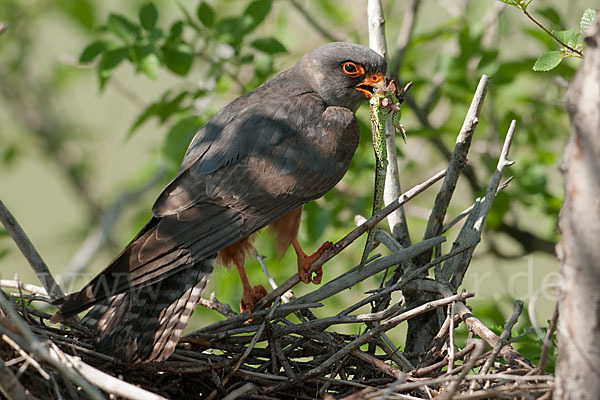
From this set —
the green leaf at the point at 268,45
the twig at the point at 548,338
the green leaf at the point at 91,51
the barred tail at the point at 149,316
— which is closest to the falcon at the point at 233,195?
the barred tail at the point at 149,316

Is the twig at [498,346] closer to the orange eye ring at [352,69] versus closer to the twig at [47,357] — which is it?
the twig at [47,357]

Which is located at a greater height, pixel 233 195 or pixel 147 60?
pixel 147 60

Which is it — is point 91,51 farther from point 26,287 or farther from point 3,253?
point 26,287

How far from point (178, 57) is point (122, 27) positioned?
1.29ft

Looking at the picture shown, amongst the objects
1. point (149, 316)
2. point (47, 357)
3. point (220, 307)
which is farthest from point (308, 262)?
point (47, 357)

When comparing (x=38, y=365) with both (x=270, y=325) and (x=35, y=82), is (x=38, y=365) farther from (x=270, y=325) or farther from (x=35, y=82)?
(x=35, y=82)

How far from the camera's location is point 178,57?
4758 millimetres

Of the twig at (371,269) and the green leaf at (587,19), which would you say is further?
the twig at (371,269)

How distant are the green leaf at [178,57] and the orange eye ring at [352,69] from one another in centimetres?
100

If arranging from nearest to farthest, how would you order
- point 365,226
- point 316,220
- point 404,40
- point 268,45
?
1. point 365,226
2. point 268,45
3. point 316,220
4. point 404,40

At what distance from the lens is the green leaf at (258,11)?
470 cm

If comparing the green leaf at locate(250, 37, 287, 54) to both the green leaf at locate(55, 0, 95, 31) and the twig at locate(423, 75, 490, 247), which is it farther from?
the green leaf at locate(55, 0, 95, 31)

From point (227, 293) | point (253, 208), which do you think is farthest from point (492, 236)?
point (253, 208)

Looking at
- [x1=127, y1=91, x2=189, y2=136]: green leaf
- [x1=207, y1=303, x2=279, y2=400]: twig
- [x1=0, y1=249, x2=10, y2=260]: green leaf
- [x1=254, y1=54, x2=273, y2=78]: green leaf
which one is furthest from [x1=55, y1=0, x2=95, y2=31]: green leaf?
[x1=207, y1=303, x2=279, y2=400]: twig
